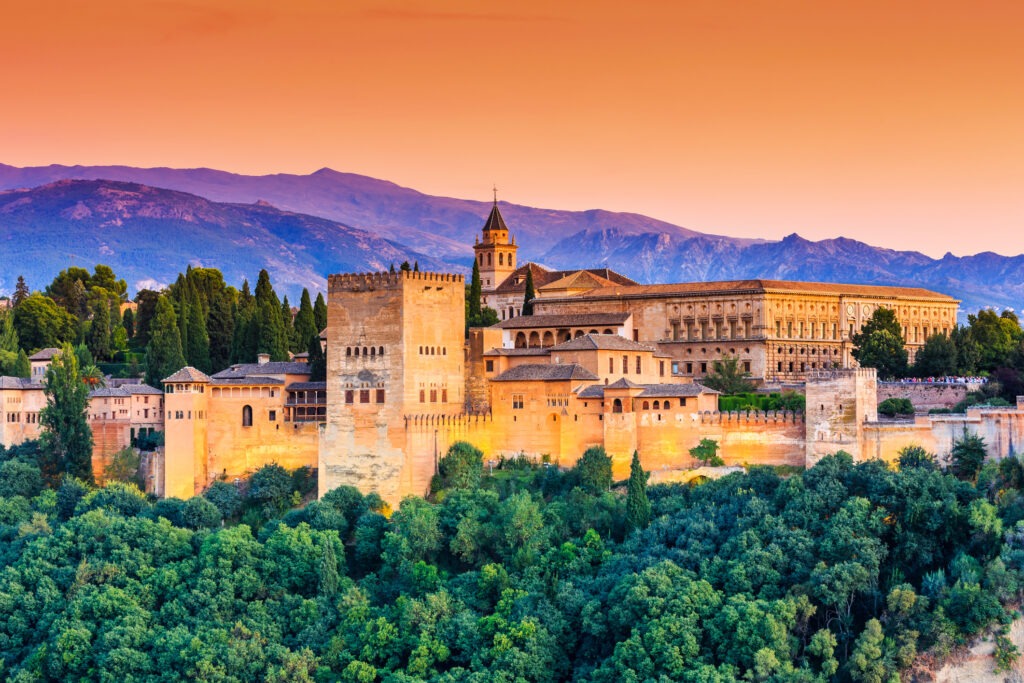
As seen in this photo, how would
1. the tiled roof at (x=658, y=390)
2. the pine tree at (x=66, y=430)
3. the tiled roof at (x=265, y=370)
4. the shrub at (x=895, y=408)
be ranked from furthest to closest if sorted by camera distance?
the tiled roof at (x=265, y=370)
the pine tree at (x=66, y=430)
the shrub at (x=895, y=408)
the tiled roof at (x=658, y=390)

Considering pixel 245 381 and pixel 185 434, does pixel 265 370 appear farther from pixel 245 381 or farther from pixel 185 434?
pixel 185 434

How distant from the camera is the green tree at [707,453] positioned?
151 feet

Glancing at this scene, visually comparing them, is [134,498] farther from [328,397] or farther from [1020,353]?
[1020,353]

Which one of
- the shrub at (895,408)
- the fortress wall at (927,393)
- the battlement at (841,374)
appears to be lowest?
the shrub at (895,408)

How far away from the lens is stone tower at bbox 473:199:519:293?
82669mm

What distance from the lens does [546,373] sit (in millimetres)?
48562

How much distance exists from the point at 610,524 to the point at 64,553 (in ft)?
52.6

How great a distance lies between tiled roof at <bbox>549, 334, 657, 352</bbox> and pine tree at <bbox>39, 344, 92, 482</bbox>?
15774 mm

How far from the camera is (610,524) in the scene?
42969 mm

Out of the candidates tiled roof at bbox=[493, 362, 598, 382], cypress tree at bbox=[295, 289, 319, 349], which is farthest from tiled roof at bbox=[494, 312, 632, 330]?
tiled roof at bbox=[493, 362, 598, 382]

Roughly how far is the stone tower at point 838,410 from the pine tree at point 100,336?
3566 centimetres

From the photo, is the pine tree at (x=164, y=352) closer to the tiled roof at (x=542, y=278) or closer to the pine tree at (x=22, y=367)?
the pine tree at (x=22, y=367)

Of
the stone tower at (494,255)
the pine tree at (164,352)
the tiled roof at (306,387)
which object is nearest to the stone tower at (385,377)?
the tiled roof at (306,387)

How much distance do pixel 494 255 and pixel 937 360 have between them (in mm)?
31984
